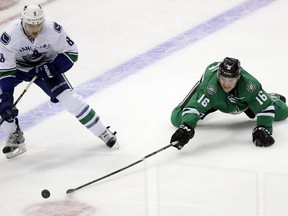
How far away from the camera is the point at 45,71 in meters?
4.72

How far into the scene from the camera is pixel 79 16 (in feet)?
22.9

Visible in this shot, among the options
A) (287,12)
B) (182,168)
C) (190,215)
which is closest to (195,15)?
(287,12)

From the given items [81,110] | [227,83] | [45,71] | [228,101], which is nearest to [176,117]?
[228,101]

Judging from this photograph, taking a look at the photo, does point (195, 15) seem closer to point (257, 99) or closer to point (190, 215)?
point (257, 99)

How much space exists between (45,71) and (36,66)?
0.24 feet

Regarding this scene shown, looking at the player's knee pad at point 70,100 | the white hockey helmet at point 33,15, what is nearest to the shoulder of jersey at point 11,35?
the white hockey helmet at point 33,15

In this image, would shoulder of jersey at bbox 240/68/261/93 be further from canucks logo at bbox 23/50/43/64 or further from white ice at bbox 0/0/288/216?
canucks logo at bbox 23/50/43/64

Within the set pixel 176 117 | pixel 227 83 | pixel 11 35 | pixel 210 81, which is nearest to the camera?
pixel 11 35

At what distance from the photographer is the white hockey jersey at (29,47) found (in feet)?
15.2

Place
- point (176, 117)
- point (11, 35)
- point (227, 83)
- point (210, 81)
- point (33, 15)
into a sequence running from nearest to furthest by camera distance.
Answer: point (33, 15), point (11, 35), point (227, 83), point (210, 81), point (176, 117)

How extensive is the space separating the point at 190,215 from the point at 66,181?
0.76 m

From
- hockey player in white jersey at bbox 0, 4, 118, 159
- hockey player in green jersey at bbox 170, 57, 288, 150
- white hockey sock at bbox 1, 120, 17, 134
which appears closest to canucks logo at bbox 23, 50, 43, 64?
hockey player in white jersey at bbox 0, 4, 118, 159

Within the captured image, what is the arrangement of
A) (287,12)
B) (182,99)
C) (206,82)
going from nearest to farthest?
(206,82)
(182,99)
(287,12)

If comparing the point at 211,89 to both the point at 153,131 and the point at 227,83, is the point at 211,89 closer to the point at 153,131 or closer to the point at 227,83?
the point at 227,83
